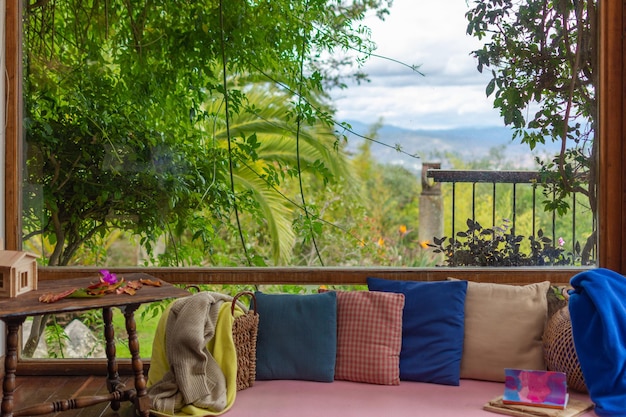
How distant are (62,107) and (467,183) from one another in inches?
82.0

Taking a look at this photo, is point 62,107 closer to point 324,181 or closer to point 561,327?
point 324,181

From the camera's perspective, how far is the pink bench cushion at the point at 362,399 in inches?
128

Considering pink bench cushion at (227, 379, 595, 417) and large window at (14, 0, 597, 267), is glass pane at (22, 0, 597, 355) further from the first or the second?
pink bench cushion at (227, 379, 595, 417)

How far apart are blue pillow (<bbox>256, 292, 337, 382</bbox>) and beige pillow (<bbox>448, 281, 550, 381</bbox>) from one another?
628 millimetres

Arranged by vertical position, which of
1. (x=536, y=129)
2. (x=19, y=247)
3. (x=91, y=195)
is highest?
(x=536, y=129)

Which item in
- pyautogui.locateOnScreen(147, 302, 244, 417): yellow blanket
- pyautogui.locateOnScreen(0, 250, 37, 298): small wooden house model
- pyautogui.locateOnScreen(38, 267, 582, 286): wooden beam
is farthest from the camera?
pyautogui.locateOnScreen(38, 267, 582, 286): wooden beam

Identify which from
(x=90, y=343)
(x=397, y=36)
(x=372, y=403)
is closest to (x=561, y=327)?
(x=372, y=403)

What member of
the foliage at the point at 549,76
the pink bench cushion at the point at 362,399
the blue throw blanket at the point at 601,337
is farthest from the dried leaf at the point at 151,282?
the foliage at the point at 549,76

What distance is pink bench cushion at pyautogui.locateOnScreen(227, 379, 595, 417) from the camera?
10.7ft

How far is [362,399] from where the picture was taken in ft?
11.2

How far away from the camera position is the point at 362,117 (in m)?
4.16

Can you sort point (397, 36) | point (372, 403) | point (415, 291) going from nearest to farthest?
point (372, 403), point (415, 291), point (397, 36)

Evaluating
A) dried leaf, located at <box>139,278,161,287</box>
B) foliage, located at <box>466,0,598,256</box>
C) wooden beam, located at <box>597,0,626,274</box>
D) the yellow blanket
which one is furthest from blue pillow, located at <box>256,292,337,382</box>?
wooden beam, located at <box>597,0,626,274</box>

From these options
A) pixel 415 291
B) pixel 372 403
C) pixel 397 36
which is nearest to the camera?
pixel 372 403
